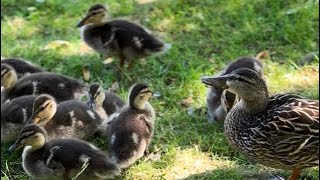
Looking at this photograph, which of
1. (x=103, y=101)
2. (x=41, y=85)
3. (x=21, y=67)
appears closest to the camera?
(x=103, y=101)

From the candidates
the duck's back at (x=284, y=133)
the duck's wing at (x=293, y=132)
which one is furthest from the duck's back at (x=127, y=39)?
the duck's wing at (x=293, y=132)

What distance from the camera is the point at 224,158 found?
4352 mm

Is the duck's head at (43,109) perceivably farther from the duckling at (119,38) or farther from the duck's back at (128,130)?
the duckling at (119,38)

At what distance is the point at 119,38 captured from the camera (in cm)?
536

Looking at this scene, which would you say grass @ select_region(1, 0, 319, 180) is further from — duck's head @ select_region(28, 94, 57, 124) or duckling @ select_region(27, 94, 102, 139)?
duck's head @ select_region(28, 94, 57, 124)

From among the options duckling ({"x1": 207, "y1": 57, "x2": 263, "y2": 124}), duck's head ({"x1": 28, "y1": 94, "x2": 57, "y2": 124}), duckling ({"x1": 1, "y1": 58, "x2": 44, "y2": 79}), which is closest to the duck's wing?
duckling ({"x1": 207, "y1": 57, "x2": 263, "y2": 124})

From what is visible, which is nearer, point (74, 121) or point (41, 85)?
point (74, 121)

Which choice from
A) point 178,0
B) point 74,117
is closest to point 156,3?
point 178,0

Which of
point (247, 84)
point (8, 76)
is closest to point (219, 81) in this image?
point (247, 84)

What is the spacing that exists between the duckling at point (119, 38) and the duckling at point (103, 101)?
1.95 feet

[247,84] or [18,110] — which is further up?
[247,84]

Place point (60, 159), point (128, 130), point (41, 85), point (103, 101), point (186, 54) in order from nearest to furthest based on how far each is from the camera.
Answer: point (60, 159)
point (128, 130)
point (103, 101)
point (41, 85)
point (186, 54)

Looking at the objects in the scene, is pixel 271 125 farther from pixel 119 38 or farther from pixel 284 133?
pixel 119 38

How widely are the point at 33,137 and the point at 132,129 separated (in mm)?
633
